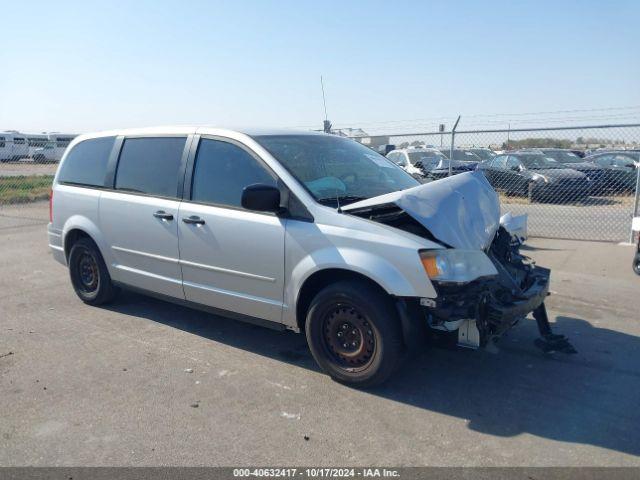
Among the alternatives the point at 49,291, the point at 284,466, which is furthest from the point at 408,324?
the point at 49,291

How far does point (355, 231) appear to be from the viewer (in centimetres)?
381

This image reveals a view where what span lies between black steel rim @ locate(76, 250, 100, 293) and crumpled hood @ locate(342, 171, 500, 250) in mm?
3201

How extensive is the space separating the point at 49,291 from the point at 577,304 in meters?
6.02

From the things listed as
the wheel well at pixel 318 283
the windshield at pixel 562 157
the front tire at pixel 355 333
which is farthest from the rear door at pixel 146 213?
the windshield at pixel 562 157

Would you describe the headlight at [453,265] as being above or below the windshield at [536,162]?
below

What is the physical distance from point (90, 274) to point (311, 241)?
3.09 meters

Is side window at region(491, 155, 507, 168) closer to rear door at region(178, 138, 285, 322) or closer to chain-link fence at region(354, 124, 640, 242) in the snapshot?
chain-link fence at region(354, 124, 640, 242)

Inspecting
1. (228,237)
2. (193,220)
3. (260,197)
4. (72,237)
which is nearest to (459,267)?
(260,197)

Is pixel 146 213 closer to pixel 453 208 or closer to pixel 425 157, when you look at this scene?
pixel 453 208

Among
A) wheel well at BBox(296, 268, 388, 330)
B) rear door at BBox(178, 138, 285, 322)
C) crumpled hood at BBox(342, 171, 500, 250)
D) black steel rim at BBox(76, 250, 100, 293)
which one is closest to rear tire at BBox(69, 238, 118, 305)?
black steel rim at BBox(76, 250, 100, 293)

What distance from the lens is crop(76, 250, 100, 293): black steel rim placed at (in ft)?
19.0

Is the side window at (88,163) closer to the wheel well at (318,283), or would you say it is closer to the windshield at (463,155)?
the wheel well at (318,283)

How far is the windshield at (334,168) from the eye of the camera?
431 centimetres

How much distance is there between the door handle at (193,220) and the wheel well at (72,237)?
169 centimetres
